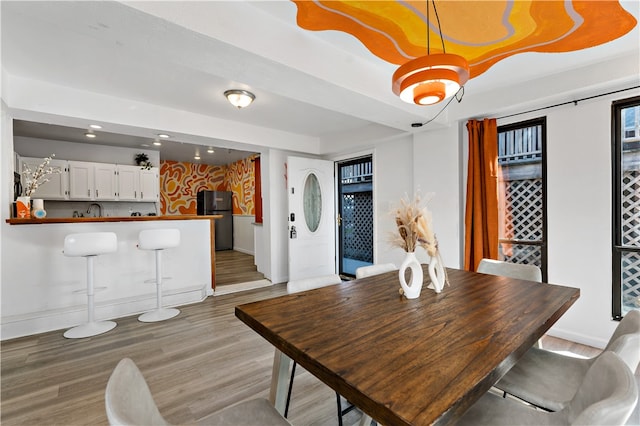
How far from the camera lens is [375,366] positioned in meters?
0.85

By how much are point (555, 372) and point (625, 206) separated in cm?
212

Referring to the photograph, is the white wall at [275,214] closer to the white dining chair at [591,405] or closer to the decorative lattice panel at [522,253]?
the decorative lattice panel at [522,253]

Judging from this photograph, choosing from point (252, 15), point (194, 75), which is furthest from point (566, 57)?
point (194, 75)

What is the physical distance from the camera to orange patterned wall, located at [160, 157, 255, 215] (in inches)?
285

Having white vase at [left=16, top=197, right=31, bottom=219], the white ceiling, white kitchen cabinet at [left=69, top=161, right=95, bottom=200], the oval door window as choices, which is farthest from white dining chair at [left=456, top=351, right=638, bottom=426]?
white kitchen cabinet at [left=69, top=161, right=95, bottom=200]

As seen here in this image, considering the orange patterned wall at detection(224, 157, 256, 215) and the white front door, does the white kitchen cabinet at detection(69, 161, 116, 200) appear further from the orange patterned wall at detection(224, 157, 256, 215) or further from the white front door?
the white front door

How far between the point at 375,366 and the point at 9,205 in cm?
396

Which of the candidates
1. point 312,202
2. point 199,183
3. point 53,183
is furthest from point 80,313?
point 199,183

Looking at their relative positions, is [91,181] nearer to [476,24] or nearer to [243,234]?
[243,234]

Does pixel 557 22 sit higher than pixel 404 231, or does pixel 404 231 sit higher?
pixel 557 22

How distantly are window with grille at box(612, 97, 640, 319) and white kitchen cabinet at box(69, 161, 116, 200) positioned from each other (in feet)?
23.1

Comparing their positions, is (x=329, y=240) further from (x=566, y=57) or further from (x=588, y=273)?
(x=566, y=57)

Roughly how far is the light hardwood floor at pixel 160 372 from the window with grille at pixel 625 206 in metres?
0.64

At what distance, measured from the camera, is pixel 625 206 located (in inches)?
97.2
